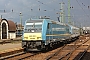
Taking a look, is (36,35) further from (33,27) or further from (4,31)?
(4,31)

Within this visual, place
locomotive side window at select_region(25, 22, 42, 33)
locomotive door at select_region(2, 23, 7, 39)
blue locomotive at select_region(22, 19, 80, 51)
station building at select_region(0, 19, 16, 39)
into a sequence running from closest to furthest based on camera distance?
blue locomotive at select_region(22, 19, 80, 51), locomotive side window at select_region(25, 22, 42, 33), station building at select_region(0, 19, 16, 39), locomotive door at select_region(2, 23, 7, 39)

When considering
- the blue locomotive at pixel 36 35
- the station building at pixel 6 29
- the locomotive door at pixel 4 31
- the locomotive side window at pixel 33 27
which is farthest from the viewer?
the locomotive door at pixel 4 31

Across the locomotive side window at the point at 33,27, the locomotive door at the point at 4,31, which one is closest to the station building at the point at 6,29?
the locomotive door at the point at 4,31

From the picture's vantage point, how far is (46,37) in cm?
1864

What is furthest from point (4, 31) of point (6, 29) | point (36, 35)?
point (36, 35)

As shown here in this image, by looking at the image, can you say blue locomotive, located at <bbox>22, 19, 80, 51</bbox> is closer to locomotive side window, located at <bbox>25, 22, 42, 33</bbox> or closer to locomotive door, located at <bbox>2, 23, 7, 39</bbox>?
locomotive side window, located at <bbox>25, 22, 42, 33</bbox>

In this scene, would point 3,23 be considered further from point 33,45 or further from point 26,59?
point 26,59

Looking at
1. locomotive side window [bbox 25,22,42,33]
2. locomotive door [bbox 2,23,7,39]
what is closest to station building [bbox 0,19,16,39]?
locomotive door [bbox 2,23,7,39]

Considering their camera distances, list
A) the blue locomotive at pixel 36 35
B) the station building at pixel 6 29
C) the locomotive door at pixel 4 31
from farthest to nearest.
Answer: the locomotive door at pixel 4 31
the station building at pixel 6 29
the blue locomotive at pixel 36 35

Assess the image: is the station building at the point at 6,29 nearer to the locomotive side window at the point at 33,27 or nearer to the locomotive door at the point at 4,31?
the locomotive door at the point at 4,31

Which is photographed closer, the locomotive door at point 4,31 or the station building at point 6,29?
the station building at point 6,29

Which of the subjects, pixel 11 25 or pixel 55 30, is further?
pixel 11 25

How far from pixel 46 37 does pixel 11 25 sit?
106 ft

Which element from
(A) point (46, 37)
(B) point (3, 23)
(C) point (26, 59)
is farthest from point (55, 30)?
(B) point (3, 23)
